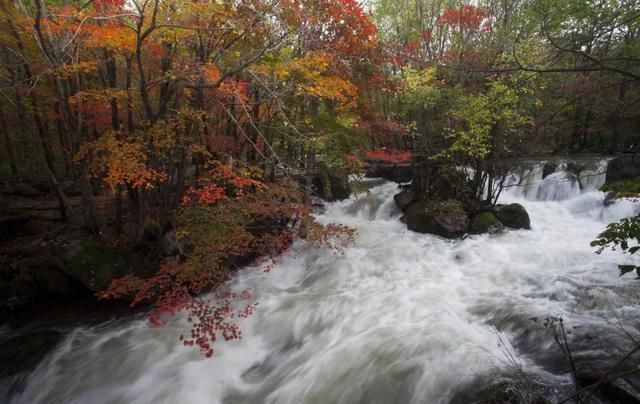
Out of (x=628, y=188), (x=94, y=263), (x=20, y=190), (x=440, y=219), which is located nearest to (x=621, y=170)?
(x=440, y=219)

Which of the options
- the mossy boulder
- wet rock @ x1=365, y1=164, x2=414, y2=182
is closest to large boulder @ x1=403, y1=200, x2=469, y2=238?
the mossy boulder

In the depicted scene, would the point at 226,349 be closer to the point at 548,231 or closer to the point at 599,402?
the point at 599,402

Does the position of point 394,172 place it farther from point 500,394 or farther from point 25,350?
point 25,350

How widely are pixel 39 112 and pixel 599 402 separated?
43.0ft

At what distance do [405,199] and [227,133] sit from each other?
22.2 ft

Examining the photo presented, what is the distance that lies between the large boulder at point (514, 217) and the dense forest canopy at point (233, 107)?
96 centimetres

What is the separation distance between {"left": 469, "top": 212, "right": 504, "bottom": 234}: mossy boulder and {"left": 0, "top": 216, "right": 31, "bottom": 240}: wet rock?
12771mm

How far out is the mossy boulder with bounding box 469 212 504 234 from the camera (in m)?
Answer: 10.0

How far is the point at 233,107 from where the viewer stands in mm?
8570

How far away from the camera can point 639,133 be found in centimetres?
1491

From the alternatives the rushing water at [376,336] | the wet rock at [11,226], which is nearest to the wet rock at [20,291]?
the rushing water at [376,336]

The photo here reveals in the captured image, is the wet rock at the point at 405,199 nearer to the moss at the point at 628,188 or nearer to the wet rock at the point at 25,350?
the moss at the point at 628,188

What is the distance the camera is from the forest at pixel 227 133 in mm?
5672

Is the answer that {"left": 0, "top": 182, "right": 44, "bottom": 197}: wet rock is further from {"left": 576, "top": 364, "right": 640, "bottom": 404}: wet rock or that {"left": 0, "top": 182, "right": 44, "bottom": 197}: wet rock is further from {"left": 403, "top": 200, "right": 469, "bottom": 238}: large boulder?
{"left": 576, "top": 364, "right": 640, "bottom": 404}: wet rock
